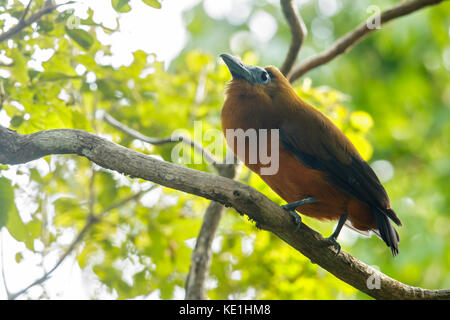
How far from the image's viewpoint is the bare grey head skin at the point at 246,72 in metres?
3.03

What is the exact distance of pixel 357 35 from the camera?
368 cm

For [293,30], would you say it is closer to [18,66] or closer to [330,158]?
[330,158]

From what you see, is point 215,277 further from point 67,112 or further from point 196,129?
point 67,112

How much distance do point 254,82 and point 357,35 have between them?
1132mm

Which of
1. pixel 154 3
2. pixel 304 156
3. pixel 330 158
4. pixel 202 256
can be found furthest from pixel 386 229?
pixel 154 3

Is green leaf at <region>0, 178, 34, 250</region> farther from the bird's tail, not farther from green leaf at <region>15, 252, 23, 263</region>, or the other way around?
the bird's tail

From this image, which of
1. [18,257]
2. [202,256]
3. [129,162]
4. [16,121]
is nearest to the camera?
[129,162]

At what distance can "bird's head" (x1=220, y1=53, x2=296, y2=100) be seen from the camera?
3.00 m

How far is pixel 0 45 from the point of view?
249cm

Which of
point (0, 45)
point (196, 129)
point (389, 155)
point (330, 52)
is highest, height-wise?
point (389, 155)

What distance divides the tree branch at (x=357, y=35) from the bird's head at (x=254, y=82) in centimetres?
64

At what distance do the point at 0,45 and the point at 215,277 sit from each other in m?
2.14

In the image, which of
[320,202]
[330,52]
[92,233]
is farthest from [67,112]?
[330,52]

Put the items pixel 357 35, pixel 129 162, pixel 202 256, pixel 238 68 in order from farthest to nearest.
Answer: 1. pixel 357 35
2. pixel 202 256
3. pixel 238 68
4. pixel 129 162
